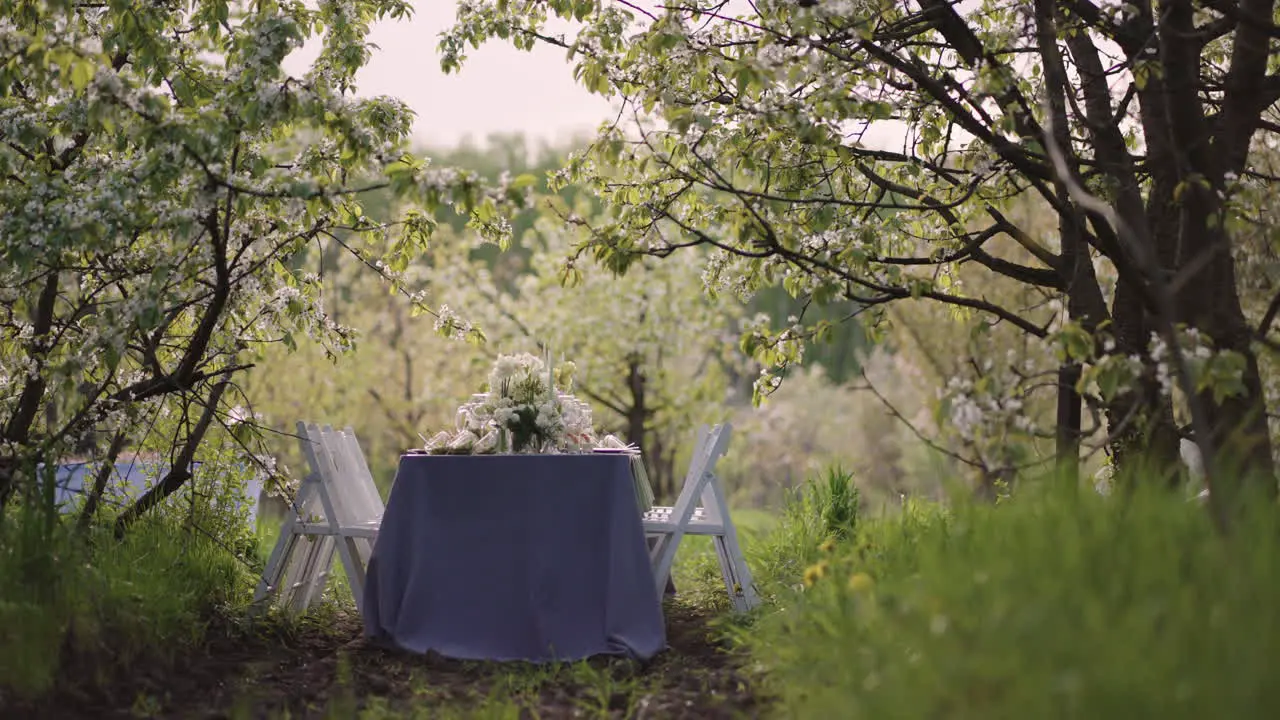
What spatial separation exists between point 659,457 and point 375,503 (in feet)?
34.4

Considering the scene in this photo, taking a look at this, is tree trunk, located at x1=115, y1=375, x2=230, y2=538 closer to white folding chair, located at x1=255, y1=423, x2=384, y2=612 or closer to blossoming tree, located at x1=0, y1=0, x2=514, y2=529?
blossoming tree, located at x1=0, y1=0, x2=514, y2=529

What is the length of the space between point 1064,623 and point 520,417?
9.38ft

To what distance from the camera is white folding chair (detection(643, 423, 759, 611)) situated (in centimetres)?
509

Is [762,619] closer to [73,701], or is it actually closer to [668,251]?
[668,251]

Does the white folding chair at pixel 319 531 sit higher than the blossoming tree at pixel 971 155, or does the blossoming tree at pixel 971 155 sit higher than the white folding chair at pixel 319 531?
the blossoming tree at pixel 971 155

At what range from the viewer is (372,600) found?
481cm

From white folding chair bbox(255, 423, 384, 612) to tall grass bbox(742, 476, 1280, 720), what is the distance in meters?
2.44

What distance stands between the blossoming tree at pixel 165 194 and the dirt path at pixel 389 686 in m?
0.82

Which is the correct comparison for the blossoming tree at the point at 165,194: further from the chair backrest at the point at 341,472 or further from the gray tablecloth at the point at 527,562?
the gray tablecloth at the point at 527,562

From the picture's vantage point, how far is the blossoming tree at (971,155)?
3.89 m

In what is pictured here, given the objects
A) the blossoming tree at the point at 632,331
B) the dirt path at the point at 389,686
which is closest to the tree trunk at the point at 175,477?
the dirt path at the point at 389,686

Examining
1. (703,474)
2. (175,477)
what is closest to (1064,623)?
(703,474)

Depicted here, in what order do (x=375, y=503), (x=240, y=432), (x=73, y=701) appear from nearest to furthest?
(x=73, y=701) < (x=240, y=432) < (x=375, y=503)

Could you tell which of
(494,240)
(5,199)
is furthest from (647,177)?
(5,199)
